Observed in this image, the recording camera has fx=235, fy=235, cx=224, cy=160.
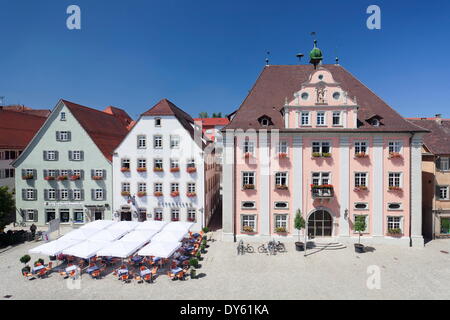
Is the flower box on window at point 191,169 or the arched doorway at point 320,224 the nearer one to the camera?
the arched doorway at point 320,224

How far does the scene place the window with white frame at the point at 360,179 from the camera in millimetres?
22047

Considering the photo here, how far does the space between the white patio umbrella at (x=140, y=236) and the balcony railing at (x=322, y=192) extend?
14.4 metres

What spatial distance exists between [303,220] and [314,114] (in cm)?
984

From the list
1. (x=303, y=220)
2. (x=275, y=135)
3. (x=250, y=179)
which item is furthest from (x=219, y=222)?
(x=275, y=135)

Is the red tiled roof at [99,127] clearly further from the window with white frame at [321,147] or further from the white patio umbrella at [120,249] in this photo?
the window with white frame at [321,147]

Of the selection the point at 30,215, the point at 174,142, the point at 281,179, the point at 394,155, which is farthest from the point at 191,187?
the point at 394,155

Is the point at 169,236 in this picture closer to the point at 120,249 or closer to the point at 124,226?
the point at 120,249

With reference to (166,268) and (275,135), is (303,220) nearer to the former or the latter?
(275,135)

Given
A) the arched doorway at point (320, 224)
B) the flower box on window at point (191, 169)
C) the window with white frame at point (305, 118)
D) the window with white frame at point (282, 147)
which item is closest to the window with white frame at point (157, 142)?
the flower box on window at point (191, 169)

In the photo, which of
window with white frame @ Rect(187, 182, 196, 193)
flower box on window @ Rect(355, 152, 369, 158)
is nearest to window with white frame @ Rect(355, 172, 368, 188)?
flower box on window @ Rect(355, 152, 369, 158)

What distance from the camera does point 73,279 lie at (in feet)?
50.7

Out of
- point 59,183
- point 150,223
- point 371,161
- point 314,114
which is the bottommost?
point 150,223

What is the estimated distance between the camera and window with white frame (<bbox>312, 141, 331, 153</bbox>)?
72.6 feet

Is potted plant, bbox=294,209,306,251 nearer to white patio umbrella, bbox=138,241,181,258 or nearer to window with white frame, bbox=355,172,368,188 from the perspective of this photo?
window with white frame, bbox=355,172,368,188
